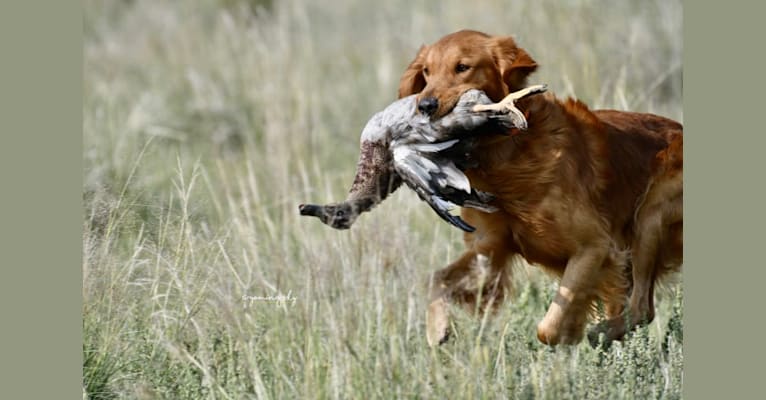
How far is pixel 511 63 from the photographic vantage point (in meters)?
5.64

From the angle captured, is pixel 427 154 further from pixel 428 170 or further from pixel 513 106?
pixel 513 106

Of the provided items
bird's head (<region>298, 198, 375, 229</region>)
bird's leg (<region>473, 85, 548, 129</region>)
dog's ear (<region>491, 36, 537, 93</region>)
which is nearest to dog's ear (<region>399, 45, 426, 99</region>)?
dog's ear (<region>491, 36, 537, 93</region>)

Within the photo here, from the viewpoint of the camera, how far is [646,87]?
805 cm

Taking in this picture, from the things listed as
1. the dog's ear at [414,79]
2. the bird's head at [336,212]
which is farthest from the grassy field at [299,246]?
the dog's ear at [414,79]

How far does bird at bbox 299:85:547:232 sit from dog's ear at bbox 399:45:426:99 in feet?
0.62

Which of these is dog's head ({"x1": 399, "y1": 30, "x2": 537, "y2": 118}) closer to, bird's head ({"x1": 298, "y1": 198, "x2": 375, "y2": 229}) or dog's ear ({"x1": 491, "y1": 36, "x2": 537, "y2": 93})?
dog's ear ({"x1": 491, "y1": 36, "x2": 537, "y2": 93})

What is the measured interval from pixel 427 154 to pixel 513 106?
42 centimetres

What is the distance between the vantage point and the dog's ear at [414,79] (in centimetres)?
578

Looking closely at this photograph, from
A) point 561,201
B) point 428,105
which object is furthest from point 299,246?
point 428,105

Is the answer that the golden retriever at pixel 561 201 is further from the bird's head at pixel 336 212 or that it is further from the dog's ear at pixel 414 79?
the bird's head at pixel 336 212

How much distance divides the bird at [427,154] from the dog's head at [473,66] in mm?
90

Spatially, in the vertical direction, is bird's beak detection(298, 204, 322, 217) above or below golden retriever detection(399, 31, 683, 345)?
above

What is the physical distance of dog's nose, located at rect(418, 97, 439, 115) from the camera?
17.6 ft

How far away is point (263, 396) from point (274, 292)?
0.98m
